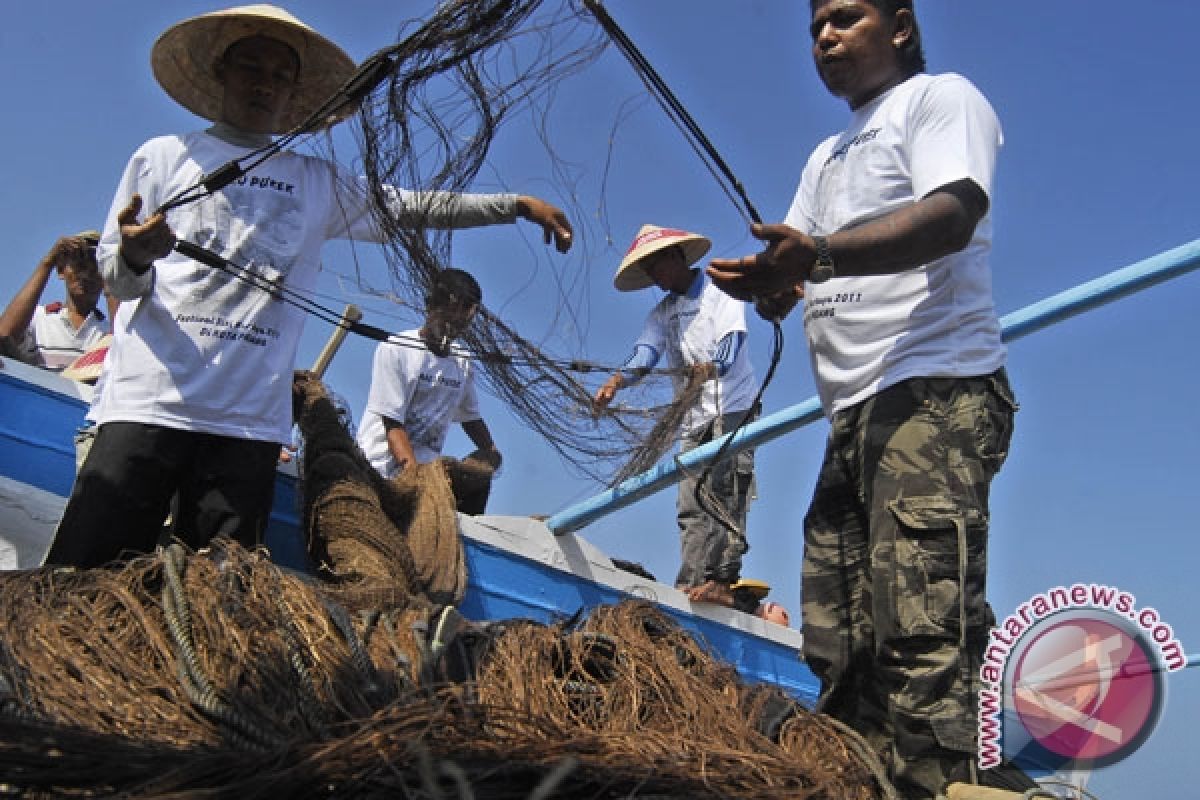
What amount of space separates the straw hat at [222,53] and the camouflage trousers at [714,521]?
2832mm

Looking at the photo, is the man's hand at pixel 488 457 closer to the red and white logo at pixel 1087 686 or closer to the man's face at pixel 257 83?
the man's face at pixel 257 83

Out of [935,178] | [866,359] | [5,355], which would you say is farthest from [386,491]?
[935,178]

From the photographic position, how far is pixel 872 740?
3.01m

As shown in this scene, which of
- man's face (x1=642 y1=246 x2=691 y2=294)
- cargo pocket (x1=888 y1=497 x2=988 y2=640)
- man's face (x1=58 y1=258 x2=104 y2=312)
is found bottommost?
cargo pocket (x1=888 y1=497 x2=988 y2=640)

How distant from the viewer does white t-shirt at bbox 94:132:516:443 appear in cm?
369

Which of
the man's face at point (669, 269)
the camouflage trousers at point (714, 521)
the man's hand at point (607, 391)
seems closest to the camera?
the man's hand at point (607, 391)

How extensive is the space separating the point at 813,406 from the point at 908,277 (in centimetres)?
201

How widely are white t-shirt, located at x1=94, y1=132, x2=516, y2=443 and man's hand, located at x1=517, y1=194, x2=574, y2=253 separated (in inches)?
19.3

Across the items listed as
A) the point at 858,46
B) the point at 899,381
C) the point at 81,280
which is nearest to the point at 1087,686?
the point at 899,381

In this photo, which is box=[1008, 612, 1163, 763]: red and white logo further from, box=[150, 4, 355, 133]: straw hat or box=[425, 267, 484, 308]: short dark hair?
box=[150, 4, 355, 133]: straw hat

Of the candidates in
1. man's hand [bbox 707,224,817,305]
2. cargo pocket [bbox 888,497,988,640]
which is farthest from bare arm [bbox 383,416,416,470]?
cargo pocket [bbox 888,497,988,640]

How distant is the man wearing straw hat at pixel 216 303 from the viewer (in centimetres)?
361

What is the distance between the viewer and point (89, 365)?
5668mm
